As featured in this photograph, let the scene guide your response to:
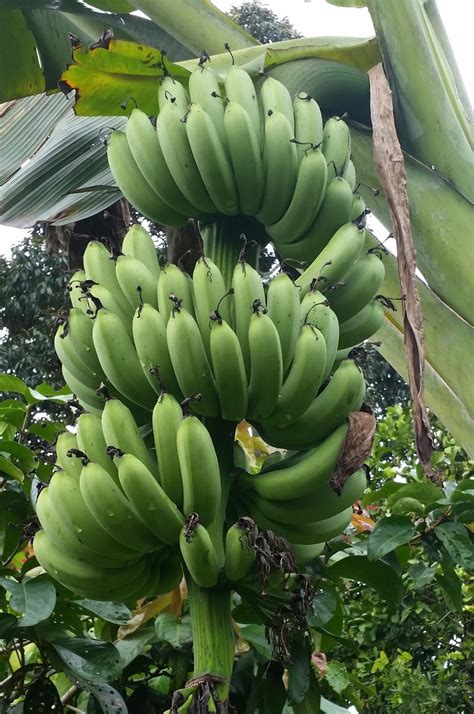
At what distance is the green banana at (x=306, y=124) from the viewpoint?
1149mm

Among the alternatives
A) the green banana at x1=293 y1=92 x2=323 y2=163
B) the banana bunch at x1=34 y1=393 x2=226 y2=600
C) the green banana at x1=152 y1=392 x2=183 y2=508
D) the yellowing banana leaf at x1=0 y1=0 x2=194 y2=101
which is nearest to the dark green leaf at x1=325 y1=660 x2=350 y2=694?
the banana bunch at x1=34 y1=393 x2=226 y2=600

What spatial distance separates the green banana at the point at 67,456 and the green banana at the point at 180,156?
0.36m

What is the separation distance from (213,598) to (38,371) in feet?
17.7

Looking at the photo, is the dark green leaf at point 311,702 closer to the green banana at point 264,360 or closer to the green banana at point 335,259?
the green banana at point 264,360

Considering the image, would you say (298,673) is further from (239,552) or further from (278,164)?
(278,164)

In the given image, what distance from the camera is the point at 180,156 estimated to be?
3.62 ft

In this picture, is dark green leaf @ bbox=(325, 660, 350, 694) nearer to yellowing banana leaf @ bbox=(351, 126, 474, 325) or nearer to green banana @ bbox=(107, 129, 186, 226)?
yellowing banana leaf @ bbox=(351, 126, 474, 325)

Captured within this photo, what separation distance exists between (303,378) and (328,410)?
5 centimetres

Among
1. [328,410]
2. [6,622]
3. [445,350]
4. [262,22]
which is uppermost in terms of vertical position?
[328,410]

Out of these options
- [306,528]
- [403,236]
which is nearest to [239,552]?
[306,528]

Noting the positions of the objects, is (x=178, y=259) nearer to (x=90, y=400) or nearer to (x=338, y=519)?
(x=90, y=400)

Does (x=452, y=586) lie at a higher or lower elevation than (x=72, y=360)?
lower

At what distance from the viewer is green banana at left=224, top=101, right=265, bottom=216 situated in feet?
3.56

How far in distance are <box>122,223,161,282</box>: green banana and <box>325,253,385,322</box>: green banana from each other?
244 mm
